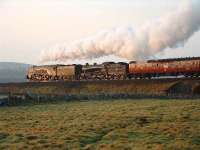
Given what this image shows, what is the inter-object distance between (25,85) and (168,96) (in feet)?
92.7

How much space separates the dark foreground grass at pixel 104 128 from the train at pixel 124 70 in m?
24.0

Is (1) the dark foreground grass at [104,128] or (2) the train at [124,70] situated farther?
(2) the train at [124,70]

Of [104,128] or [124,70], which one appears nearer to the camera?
[104,128]

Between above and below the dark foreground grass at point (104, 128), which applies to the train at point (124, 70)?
above

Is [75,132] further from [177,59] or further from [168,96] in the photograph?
[177,59]

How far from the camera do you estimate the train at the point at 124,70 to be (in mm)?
60031

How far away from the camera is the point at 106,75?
6844 cm

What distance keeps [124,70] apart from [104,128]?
40997mm

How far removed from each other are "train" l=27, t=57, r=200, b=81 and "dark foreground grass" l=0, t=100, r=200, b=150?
24048 millimetres

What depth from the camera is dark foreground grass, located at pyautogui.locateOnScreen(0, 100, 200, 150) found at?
21172 millimetres

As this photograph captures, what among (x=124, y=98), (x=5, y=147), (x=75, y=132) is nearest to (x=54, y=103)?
(x=124, y=98)

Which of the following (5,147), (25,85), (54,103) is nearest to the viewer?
(5,147)

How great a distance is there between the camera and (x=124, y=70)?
217 feet

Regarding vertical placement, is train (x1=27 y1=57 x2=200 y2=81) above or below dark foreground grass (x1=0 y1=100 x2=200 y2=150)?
above
